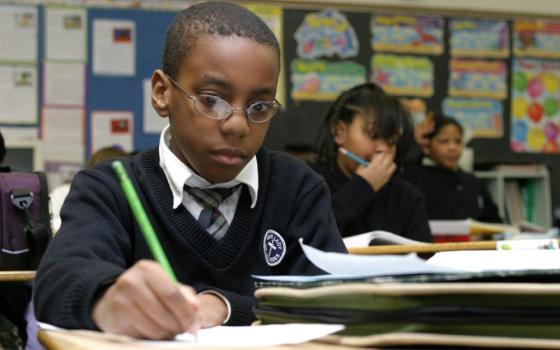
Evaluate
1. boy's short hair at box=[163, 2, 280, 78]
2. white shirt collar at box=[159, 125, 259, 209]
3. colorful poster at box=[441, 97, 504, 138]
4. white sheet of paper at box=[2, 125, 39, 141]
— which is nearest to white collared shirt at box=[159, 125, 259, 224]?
white shirt collar at box=[159, 125, 259, 209]

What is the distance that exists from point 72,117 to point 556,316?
4020 millimetres

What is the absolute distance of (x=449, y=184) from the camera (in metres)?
4.09

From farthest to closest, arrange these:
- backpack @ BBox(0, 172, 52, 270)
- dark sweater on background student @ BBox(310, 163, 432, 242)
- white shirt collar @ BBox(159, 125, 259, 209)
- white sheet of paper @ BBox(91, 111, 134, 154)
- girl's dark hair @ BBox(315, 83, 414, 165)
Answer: white sheet of paper @ BBox(91, 111, 134, 154) < girl's dark hair @ BBox(315, 83, 414, 165) < dark sweater on background student @ BBox(310, 163, 432, 242) < backpack @ BBox(0, 172, 52, 270) < white shirt collar @ BBox(159, 125, 259, 209)

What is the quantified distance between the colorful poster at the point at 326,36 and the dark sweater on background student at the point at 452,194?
38.1 inches

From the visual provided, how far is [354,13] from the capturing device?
4.80m

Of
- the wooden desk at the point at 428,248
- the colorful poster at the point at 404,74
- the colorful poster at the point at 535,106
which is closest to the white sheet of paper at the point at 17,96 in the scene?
the colorful poster at the point at 404,74

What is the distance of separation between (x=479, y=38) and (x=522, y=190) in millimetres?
897

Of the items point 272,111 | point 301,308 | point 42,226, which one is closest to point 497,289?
point 301,308

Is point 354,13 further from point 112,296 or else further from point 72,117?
point 112,296

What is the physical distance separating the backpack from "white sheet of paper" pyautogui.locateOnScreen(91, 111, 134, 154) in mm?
2426

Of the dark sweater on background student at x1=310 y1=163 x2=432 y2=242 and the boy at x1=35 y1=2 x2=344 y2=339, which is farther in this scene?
the dark sweater on background student at x1=310 y1=163 x2=432 y2=242

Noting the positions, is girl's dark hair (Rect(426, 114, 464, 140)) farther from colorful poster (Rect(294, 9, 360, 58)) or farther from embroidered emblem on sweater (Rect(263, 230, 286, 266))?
embroidered emblem on sweater (Rect(263, 230, 286, 266))

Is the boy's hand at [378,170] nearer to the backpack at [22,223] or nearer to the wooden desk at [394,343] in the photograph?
the backpack at [22,223]

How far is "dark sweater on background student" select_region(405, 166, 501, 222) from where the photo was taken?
3.98 metres
